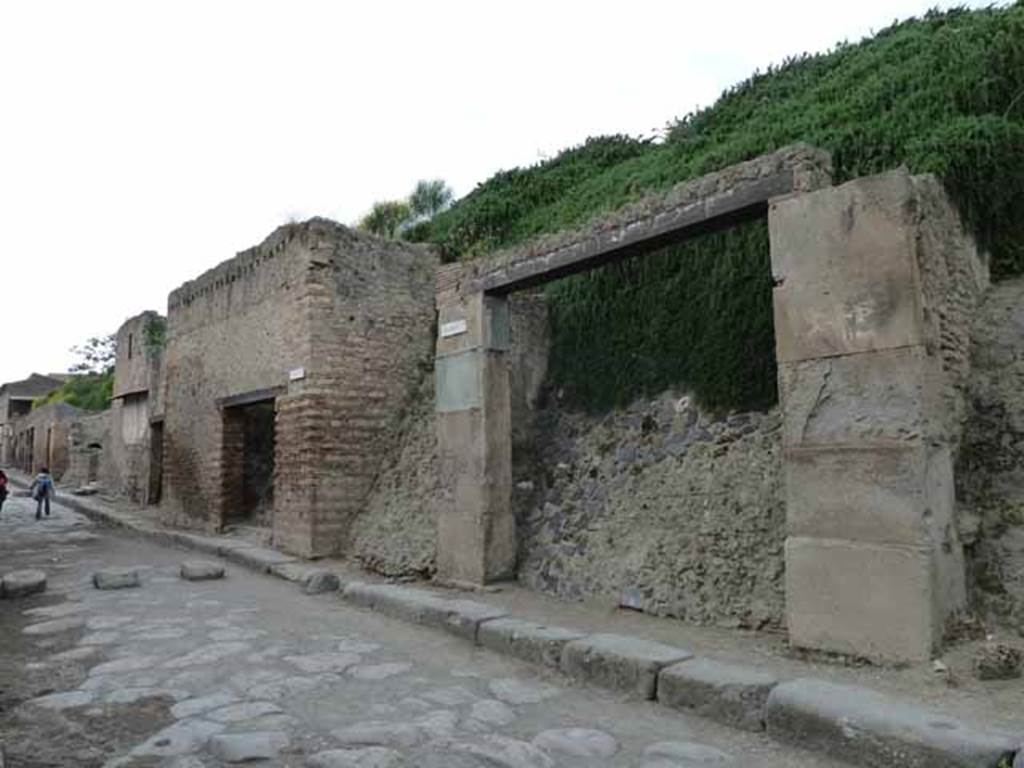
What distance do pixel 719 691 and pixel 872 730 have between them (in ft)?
2.49

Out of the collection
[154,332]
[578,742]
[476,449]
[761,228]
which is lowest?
[578,742]

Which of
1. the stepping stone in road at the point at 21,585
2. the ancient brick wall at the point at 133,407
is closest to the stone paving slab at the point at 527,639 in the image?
the stepping stone in road at the point at 21,585

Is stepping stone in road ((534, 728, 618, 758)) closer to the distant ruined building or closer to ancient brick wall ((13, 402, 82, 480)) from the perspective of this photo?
the distant ruined building

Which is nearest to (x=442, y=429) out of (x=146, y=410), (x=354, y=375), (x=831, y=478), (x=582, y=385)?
(x=582, y=385)

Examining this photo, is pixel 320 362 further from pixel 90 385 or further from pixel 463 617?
pixel 90 385

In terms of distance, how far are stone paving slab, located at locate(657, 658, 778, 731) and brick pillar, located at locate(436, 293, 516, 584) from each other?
2901 mm

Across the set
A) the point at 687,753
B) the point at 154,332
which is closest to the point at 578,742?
the point at 687,753

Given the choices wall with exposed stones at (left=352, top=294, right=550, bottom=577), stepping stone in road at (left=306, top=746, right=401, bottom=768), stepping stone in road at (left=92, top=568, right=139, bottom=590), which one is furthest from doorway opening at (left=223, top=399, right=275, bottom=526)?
stepping stone in road at (left=306, top=746, right=401, bottom=768)

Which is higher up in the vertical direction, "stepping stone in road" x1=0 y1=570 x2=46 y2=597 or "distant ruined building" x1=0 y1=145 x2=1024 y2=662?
"distant ruined building" x1=0 y1=145 x2=1024 y2=662

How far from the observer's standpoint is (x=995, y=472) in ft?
14.8

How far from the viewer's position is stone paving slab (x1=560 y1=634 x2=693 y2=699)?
13.3 feet

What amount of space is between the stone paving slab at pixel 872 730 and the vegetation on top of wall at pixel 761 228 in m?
2.67

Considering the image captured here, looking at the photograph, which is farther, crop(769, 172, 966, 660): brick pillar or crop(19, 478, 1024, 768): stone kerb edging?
crop(769, 172, 966, 660): brick pillar

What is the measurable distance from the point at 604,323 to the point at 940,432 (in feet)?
12.0
